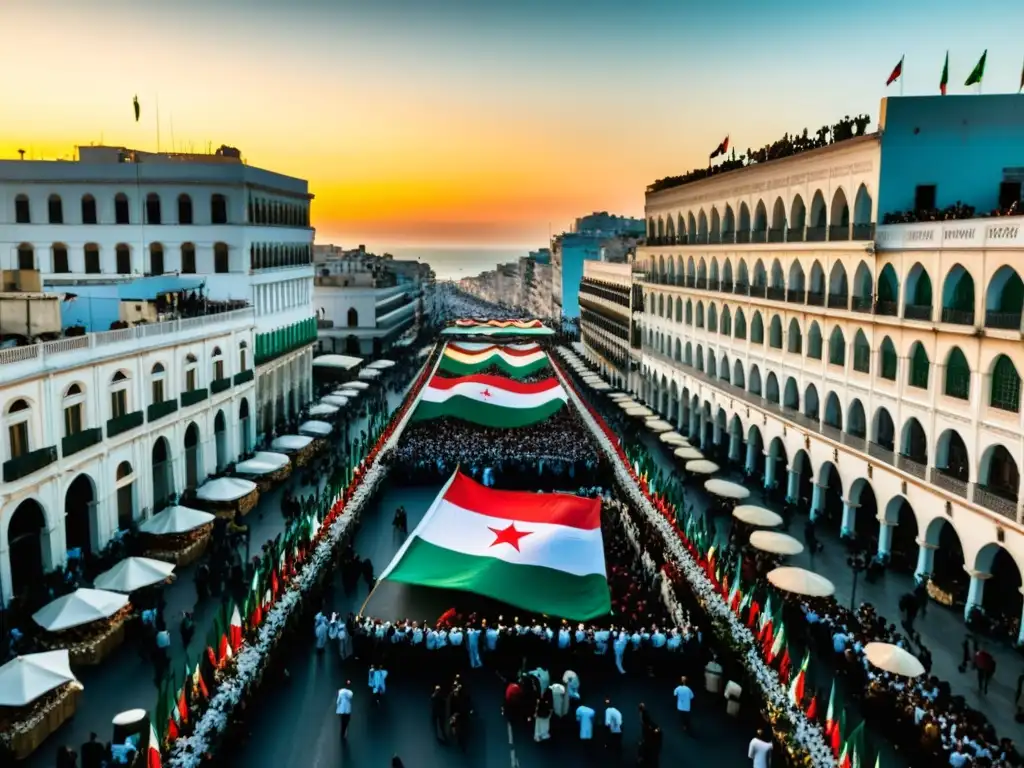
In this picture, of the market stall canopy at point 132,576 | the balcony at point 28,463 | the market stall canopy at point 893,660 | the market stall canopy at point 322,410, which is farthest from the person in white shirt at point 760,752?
the market stall canopy at point 322,410

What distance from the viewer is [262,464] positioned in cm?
3966

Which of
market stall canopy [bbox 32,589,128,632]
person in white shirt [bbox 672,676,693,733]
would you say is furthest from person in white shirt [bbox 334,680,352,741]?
person in white shirt [bbox 672,676,693,733]

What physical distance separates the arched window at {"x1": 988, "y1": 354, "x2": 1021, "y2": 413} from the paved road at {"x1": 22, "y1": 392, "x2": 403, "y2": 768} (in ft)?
78.3

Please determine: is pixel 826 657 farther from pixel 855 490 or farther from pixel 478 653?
pixel 855 490

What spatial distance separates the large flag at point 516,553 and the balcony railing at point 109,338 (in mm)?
12462

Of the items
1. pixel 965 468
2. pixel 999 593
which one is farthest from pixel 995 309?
pixel 999 593

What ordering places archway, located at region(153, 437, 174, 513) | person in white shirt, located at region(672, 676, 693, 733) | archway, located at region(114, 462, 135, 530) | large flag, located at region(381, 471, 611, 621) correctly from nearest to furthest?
person in white shirt, located at region(672, 676, 693, 733), large flag, located at region(381, 471, 611, 621), archway, located at region(114, 462, 135, 530), archway, located at region(153, 437, 174, 513)

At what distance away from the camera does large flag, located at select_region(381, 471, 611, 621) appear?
24.4m

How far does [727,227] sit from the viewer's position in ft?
164

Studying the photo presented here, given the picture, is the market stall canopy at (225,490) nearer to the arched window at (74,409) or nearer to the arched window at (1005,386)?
the arched window at (74,409)

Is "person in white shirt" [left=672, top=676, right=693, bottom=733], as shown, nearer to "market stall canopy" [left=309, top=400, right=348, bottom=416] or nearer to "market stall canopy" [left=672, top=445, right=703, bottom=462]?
"market stall canopy" [left=672, top=445, right=703, bottom=462]

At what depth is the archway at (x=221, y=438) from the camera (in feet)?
143

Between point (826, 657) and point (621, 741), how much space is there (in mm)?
7503

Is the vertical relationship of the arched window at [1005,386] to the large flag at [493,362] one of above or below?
above
